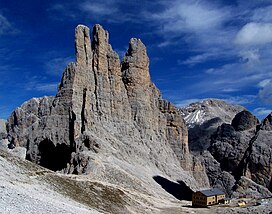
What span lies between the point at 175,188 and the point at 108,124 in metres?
22.8

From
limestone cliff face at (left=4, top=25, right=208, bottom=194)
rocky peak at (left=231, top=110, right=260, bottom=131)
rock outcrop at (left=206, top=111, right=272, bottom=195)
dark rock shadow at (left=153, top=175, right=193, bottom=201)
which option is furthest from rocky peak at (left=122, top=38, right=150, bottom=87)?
rocky peak at (left=231, top=110, right=260, bottom=131)

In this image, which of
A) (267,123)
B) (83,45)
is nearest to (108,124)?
(83,45)

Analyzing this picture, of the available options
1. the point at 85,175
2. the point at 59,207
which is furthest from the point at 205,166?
the point at 59,207

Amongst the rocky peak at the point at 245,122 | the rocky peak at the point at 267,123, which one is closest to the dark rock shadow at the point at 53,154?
the rocky peak at the point at 267,123

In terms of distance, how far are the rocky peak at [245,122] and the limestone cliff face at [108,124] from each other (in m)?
45.2

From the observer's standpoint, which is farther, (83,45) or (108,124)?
(83,45)

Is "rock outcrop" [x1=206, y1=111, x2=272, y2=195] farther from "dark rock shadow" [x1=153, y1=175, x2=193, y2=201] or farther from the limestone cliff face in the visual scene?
"dark rock shadow" [x1=153, y1=175, x2=193, y2=201]

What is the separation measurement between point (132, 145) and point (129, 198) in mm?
35152

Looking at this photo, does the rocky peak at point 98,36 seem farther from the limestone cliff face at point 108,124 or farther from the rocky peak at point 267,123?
the rocky peak at point 267,123

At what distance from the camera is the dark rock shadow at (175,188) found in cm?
9138

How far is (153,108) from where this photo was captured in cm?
11669

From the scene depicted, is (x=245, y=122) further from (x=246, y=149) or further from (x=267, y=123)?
(x=246, y=149)

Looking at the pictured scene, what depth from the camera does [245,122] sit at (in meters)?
159

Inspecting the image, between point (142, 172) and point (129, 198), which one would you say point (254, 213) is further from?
point (142, 172)
